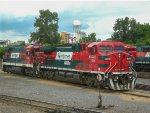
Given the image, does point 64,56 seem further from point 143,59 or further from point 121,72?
point 143,59

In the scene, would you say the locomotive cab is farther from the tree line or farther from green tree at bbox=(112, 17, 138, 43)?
green tree at bbox=(112, 17, 138, 43)

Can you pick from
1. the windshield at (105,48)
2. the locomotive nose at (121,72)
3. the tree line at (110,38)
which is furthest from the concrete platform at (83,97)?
the tree line at (110,38)

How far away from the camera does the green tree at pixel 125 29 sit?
83.7 metres

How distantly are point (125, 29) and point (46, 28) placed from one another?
20.6 meters

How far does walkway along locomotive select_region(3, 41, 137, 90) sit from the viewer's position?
2403 centimetres

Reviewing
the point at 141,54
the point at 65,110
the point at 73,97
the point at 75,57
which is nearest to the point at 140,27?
the point at 141,54

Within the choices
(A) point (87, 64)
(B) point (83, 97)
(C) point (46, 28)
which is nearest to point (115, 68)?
(A) point (87, 64)

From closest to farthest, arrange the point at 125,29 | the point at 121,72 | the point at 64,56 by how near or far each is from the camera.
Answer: the point at 121,72
the point at 64,56
the point at 125,29

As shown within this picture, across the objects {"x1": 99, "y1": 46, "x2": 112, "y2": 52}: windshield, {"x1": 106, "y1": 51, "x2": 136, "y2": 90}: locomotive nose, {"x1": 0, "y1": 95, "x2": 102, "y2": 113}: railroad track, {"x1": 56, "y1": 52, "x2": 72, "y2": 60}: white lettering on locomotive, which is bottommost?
{"x1": 0, "y1": 95, "x2": 102, "y2": 113}: railroad track

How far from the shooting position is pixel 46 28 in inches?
3711

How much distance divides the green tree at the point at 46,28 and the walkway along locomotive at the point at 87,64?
57.9 meters

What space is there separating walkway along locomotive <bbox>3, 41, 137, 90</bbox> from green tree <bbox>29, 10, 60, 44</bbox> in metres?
57.9

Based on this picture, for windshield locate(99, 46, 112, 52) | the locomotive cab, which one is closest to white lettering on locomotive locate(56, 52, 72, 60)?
windshield locate(99, 46, 112, 52)

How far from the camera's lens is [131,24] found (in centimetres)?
8550
